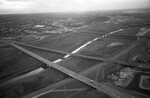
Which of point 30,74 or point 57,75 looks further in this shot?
point 30,74

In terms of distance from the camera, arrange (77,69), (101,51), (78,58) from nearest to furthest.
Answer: (77,69) < (78,58) < (101,51)

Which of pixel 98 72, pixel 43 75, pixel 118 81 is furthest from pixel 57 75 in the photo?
pixel 118 81

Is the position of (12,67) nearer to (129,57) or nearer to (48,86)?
(48,86)

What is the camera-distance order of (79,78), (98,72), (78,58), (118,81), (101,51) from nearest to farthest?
(118,81)
(79,78)
(98,72)
(78,58)
(101,51)

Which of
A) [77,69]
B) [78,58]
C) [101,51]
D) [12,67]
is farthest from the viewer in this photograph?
[101,51]

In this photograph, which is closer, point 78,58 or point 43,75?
point 43,75

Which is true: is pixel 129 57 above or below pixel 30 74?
above

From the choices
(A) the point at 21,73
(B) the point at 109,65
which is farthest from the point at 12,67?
(B) the point at 109,65

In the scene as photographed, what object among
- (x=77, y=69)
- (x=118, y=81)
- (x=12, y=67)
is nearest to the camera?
(x=118, y=81)

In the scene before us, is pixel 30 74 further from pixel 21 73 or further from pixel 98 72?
pixel 98 72
